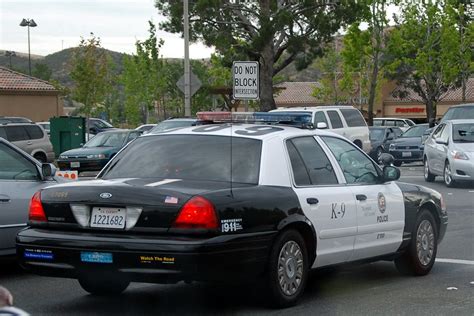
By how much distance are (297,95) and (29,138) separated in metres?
72.0

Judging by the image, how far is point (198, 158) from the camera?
7.79m

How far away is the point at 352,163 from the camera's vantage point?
29.0 ft

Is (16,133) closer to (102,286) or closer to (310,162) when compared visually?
(102,286)

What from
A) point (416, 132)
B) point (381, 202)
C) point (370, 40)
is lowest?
point (416, 132)

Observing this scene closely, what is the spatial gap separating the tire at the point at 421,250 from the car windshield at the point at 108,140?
19.8m

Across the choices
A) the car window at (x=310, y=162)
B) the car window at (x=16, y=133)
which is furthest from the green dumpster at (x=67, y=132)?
the car window at (x=310, y=162)

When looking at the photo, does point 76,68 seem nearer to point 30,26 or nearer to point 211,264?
point 30,26

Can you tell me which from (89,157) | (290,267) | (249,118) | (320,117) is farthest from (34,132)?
(290,267)

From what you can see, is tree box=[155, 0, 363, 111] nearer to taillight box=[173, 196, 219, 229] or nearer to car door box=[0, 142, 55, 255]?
car door box=[0, 142, 55, 255]

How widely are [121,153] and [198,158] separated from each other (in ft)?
3.05

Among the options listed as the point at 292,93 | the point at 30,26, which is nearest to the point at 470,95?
the point at 292,93

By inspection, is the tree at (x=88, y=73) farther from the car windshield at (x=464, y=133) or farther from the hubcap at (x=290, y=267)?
the hubcap at (x=290, y=267)

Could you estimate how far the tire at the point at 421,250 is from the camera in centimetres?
925

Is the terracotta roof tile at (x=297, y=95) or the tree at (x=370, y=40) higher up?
the tree at (x=370, y=40)
